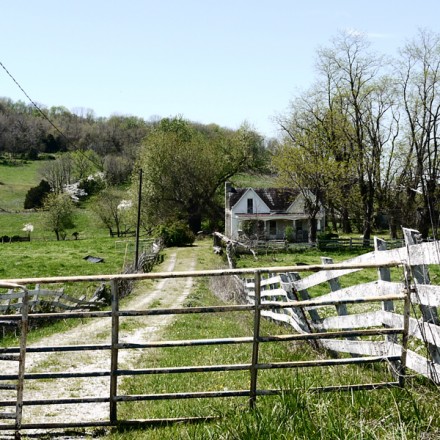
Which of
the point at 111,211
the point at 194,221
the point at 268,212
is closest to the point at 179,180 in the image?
the point at 194,221

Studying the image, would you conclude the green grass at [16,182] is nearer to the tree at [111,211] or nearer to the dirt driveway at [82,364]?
the tree at [111,211]

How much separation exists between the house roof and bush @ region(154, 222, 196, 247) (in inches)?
333

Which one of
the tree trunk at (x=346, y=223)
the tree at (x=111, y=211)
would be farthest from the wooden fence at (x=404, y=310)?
the tree at (x=111, y=211)

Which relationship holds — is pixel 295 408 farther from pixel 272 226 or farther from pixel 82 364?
pixel 272 226

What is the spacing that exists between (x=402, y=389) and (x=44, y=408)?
4.04m

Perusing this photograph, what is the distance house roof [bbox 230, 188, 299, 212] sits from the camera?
6256cm

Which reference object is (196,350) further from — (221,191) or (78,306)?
(221,191)

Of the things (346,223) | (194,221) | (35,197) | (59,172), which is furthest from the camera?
(59,172)

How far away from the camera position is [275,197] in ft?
208

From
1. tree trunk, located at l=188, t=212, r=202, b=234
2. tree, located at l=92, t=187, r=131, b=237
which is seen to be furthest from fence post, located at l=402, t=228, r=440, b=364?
tree, located at l=92, t=187, r=131, b=237

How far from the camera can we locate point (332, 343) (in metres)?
7.91

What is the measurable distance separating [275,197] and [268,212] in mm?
2078

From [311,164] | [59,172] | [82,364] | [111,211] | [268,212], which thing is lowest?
[82,364]

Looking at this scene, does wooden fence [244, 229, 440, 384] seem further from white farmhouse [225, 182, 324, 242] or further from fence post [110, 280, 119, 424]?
white farmhouse [225, 182, 324, 242]
